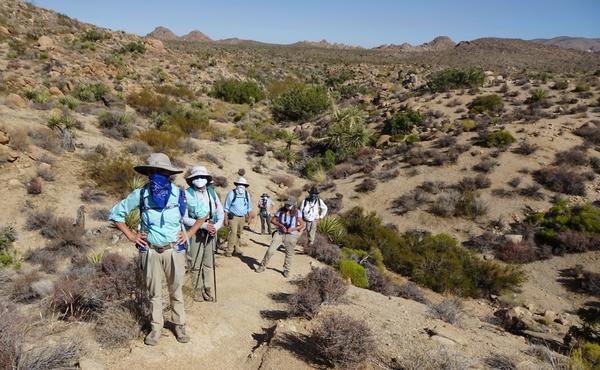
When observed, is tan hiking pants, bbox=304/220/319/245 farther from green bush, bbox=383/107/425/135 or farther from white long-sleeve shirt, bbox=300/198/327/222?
green bush, bbox=383/107/425/135

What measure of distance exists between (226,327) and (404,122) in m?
20.0

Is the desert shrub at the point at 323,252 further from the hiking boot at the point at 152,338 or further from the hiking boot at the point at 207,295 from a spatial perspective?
the hiking boot at the point at 152,338

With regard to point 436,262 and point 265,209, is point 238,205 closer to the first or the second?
point 265,209

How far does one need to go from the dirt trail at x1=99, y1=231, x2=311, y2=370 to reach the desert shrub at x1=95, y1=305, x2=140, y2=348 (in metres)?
0.13

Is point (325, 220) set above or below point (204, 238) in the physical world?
below

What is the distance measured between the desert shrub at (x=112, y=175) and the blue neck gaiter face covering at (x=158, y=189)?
9057 millimetres

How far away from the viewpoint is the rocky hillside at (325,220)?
470cm

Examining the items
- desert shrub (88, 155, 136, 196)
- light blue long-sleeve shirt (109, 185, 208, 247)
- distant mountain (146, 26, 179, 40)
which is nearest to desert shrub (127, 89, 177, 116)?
desert shrub (88, 155, 136, 196)

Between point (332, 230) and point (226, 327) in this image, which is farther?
point (332, 230)

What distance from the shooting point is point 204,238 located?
5789 mm

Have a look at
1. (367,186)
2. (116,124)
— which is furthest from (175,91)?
(367,186)

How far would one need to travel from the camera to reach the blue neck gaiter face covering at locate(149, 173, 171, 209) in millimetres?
3883

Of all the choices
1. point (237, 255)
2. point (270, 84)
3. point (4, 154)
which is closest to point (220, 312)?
point (237, 255)

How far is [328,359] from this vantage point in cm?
448
